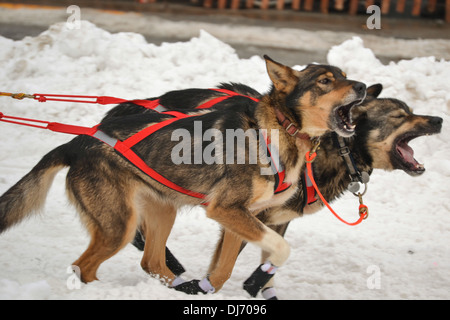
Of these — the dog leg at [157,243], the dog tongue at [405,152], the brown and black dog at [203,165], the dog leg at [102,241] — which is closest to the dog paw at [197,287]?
the dog leg at [157,243]

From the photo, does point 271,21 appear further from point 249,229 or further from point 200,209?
point 249,229

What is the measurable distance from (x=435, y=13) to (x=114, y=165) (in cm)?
863

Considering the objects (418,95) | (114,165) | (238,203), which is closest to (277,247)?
(238,203)

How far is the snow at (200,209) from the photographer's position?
14.3ft

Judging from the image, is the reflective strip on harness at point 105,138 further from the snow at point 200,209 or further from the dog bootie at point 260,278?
the dog bootie at point 260,278

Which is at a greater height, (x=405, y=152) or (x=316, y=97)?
(x=316, y=97)

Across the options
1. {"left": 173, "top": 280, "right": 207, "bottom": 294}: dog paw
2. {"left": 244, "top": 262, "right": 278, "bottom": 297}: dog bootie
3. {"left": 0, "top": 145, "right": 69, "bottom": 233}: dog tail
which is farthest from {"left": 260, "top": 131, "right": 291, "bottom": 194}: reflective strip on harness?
{"left": 0, "top": 145, "right": 69, "bottom": 233}: dog tail

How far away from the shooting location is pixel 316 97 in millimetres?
3746

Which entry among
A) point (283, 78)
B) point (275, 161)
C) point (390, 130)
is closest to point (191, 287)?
point (275, 161)

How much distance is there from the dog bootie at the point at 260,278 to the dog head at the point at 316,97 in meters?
0.90

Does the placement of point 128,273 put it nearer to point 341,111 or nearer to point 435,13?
point 341,111

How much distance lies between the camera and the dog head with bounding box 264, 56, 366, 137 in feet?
12.0

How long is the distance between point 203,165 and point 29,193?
1.11 meters

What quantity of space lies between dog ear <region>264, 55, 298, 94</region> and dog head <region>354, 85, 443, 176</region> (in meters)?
0.66
